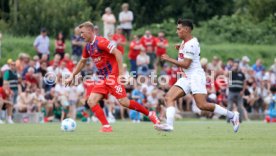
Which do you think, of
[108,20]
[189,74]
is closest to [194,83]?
[189,74]

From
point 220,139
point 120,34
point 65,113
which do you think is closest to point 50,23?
point 120,34

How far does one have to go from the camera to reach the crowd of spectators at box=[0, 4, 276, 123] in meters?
30.1

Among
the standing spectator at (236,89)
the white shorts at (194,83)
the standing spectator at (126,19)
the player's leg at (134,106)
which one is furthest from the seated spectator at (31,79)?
the white shorts at (194,83)

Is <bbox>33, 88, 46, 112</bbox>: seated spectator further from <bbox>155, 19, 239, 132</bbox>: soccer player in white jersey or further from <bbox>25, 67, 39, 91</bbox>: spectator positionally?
<bbox>155, 19, 239, 132</bbox>: soccer player in white jersey

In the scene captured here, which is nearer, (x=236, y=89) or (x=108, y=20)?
(x=236, y=89)

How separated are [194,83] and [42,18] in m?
23.4

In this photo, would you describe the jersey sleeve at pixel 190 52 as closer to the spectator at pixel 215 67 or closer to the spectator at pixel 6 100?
the spectator at pixel 6 100

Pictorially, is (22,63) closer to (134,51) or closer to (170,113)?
(134,51)

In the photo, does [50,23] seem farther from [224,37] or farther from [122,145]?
[122,145]

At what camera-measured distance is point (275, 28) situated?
4669cm

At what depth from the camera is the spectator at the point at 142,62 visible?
34.0 meters

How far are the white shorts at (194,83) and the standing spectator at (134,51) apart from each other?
1636 cm

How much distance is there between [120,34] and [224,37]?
13265mm

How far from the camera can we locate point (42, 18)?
40344 mm
